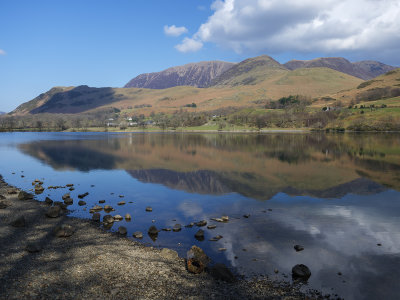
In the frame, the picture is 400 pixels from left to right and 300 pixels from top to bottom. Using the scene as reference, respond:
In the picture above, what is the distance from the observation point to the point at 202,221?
21.5 m

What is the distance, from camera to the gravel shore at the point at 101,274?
1127cm

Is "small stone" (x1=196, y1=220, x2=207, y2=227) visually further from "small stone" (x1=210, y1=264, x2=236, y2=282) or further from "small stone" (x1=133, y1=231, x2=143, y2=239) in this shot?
"small stone" (x1=210, y1=264, x2=236, y2=282)

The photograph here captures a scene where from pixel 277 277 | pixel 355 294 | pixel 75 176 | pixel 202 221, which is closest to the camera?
pixel 355 294

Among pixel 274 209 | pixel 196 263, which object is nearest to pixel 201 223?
pixel 196 263

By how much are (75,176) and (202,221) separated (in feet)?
98.9

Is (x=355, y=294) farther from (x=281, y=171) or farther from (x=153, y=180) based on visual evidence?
(x=281, y=171)

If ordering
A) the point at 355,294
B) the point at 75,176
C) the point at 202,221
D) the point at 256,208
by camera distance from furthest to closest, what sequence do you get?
the point at 75,176
the point at 256,208
the point at 202,221
the point at 355,294

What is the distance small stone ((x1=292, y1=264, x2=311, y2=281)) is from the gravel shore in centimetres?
97

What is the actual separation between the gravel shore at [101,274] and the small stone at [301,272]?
0.97 m

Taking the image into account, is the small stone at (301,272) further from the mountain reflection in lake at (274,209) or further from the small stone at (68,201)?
the small stone at (68,201)

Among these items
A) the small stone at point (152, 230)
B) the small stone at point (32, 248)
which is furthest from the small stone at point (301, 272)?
the small stone at point (32, 248)

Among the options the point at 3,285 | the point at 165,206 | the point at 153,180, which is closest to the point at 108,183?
the point at 153,180

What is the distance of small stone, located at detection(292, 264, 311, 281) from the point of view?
1346 centimetres

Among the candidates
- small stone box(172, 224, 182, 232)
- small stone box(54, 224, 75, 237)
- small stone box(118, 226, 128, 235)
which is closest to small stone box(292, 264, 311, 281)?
small stone box(172, 224, 182, 232)
